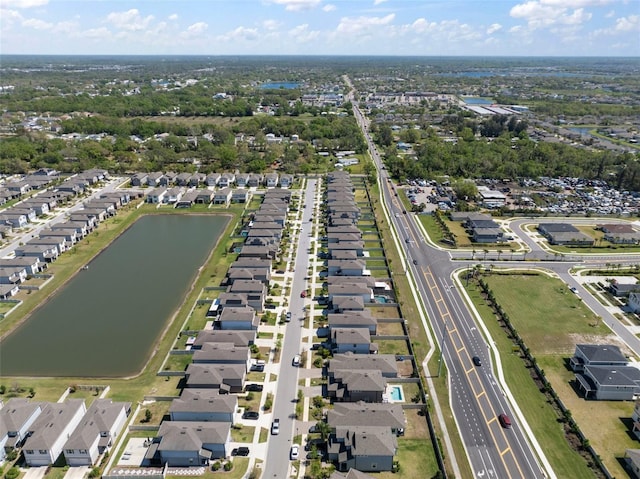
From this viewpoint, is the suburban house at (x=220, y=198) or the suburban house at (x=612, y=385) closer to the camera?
the suburban house at (x=612, y=385)

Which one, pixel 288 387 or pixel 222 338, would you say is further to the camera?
pixel 222 338

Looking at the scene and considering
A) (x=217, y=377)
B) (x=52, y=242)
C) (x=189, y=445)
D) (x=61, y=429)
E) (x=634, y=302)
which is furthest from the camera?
(x=52, y=242)

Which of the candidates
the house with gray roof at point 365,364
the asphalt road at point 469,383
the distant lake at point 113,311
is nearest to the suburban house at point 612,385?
the asphalt road at point 469,383

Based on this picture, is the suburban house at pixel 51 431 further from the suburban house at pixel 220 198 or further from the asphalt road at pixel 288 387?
the suburban house at pixel 220 198

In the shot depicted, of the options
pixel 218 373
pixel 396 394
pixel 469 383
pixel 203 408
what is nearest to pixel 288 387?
pixel 218 373

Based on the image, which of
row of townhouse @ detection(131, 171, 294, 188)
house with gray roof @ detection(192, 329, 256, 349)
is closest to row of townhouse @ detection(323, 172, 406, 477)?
house with gray roof @ detection(192, 329, 256, 349)

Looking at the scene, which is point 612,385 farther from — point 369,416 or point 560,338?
point 369,416
